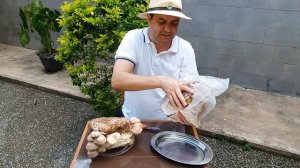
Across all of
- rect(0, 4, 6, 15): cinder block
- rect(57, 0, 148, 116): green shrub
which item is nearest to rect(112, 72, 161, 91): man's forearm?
rect(57, 0, 148, 116): green shrub

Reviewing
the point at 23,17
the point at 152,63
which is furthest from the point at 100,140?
the point at 23,17

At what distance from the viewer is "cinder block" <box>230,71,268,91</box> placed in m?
4.75

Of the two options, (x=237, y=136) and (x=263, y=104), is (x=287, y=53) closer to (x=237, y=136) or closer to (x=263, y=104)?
(x=263, y=104)

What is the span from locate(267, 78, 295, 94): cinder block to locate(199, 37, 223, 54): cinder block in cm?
93

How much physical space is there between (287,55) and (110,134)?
3711 mm

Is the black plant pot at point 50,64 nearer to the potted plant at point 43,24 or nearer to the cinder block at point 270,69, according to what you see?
the potted plant at point 43,24

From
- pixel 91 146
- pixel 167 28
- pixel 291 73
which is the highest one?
pixel 167 28

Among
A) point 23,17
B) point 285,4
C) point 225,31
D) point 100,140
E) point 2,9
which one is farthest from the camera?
point 2,9

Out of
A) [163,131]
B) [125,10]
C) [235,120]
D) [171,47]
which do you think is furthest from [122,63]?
[235,120]

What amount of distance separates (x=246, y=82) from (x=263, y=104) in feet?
2.04

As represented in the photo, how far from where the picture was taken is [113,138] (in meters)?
1.58

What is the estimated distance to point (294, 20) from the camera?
4.29 meters

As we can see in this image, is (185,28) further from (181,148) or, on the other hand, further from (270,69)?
(181,148)

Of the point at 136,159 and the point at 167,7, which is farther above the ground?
the point at 167,7
